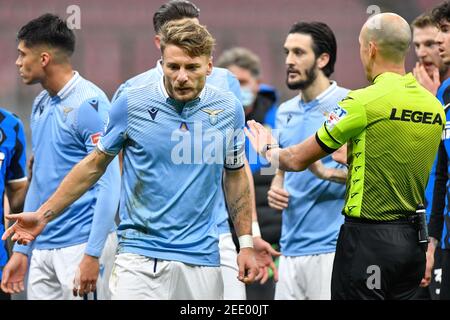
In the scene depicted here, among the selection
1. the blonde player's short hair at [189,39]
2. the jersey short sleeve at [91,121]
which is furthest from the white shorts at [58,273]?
the blonde player's short hair at [189,39]

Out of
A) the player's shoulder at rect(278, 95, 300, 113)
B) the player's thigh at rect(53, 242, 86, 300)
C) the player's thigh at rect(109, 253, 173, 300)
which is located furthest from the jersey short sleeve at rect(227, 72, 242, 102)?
the player's thigh at rect(109, 253, 173, 300)

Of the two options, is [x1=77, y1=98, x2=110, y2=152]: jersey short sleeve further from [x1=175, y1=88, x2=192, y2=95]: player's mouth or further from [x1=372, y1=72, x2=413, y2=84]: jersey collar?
[x1=372, y1=72, x2=413, y2=84]: jersey collar

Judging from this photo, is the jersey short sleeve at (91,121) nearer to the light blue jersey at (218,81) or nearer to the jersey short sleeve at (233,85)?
the light blue jersey at (218,81)

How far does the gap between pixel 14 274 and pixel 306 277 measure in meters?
2.24

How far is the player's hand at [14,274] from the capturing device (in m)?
6.18

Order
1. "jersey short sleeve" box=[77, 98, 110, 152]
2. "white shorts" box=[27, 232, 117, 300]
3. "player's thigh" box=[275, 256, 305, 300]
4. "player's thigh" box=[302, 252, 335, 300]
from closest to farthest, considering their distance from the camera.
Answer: "jersey short sleeve" box=[77, 98, 110, 152], "white shorts" box=[27, 232, 117, 300], "player's thigh" box=[302, 252, 335, 300], "player's thigh" box=[275, 256, 305, 300]

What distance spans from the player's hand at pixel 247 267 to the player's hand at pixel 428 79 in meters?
2.70

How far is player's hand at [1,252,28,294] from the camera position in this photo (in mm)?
6176

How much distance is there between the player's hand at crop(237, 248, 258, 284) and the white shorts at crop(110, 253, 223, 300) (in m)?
0.19

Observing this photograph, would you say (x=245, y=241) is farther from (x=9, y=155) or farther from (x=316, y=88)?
(x=316, y=88)

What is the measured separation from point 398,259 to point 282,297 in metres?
2.48

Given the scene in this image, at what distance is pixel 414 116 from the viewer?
5113 millimetres

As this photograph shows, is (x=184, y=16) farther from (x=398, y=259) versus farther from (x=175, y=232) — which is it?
(x=398, y=259)
